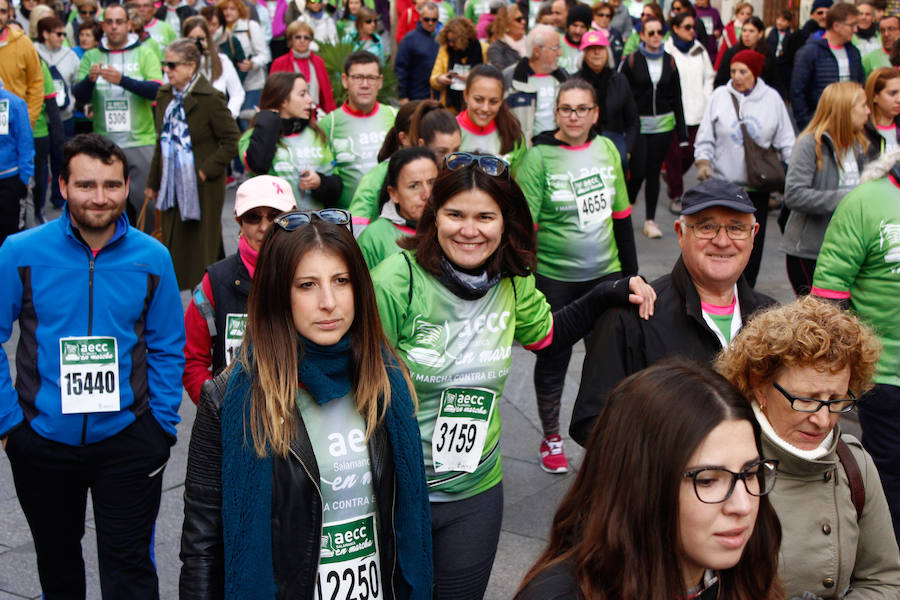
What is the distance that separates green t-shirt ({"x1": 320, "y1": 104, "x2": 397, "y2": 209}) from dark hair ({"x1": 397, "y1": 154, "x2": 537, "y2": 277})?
338 centimetres

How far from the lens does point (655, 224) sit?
11844 millimetres

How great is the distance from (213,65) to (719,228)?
871cm

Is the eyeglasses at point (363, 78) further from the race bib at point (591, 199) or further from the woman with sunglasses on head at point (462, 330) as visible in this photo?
the woman with sunglasses on head at point (462, 330)

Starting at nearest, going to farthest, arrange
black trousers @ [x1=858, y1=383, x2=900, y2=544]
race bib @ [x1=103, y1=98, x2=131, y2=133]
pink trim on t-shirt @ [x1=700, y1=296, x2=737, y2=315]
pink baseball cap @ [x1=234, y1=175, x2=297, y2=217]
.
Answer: pink trim on t-shirt @ [x1=700, y1=296, x2=737, y2=315] < pink baseball cap @ [x1=234, y1=175, x2=297, y2=217] < black trousers @ [x1=858, y1=383, x2=900, y2=544] < race bib @ [x1=103, y1=98, x2=131, y2=133]

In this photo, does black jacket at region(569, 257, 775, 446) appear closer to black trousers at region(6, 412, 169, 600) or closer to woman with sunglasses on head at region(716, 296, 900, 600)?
woman with sunglasses on head at region(716, 296, 900, 600)

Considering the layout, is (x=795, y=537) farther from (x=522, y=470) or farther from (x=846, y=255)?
(x=522, y=470)

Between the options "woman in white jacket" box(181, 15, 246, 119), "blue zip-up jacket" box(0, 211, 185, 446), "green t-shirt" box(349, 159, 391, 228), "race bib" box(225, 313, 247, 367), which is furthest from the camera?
"woman in white jacket" box(181, 15, 246, 119)

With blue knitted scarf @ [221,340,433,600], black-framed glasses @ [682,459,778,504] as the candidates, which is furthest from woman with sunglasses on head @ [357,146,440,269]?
black-framed glasses @ [682,459,778,504]

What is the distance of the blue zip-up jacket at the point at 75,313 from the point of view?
3834 mm

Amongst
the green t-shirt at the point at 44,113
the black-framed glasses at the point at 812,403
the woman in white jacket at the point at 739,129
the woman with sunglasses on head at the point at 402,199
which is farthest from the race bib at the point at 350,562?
the green t-shirt at the point at 44,113

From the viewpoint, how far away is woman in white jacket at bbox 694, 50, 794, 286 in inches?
328

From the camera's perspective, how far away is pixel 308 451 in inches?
110

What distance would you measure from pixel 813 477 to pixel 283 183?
240cm

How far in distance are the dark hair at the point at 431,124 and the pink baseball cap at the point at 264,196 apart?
5.27 feet
